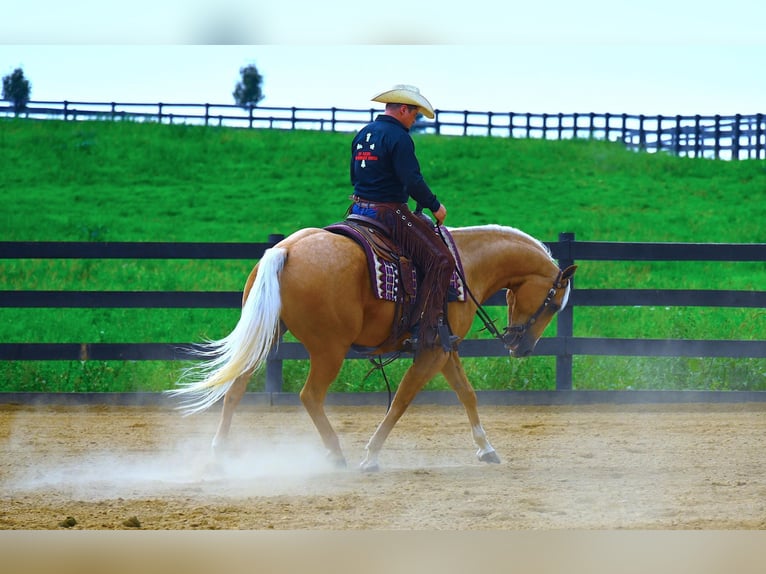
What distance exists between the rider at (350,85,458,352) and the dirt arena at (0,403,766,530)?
39.7 inches

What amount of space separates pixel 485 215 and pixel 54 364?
1192 centimetres

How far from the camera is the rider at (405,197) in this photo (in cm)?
558

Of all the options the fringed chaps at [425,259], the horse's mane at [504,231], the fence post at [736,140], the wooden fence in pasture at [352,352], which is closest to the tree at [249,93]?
the wooden fence in pasture at [352,352]

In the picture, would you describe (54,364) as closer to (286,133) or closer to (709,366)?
(709,366)

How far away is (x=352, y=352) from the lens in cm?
837

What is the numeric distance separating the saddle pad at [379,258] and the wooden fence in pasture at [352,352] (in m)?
2.71

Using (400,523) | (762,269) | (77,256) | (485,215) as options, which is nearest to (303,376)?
(77,256)

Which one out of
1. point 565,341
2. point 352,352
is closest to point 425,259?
point 352,352

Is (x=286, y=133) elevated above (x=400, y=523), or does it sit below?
above

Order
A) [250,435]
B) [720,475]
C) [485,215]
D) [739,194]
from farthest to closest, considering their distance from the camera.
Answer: [739,194] < [485,215] < [250,435] < [720,475]

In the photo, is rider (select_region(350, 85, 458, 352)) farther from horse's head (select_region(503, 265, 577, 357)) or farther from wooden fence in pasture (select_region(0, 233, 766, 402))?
wooden fence in pasture (select_region(0, 233, 766, 402))

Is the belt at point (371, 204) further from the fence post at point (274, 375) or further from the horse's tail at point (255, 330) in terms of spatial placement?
the fence post at point (274, 375)

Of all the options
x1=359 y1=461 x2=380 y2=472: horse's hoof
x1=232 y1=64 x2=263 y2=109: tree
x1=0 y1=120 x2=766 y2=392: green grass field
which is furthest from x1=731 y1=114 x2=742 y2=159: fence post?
x1=359 y1=461 x2=380 y2=472: horse's hoof

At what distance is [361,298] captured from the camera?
5.60 m
